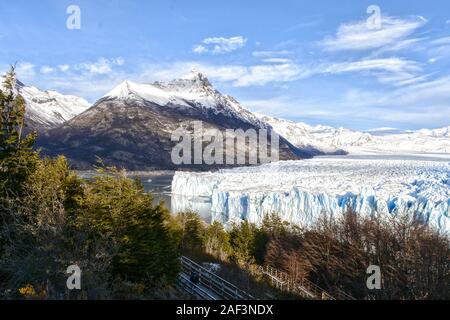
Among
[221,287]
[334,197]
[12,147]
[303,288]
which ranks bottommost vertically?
[303,288]

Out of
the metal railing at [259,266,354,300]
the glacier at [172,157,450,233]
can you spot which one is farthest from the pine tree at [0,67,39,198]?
the glacier at [172,157,450,233]

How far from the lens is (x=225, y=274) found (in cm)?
2280

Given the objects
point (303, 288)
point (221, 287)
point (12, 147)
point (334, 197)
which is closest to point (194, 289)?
point (221, 287)

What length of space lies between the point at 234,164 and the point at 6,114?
6045 inches

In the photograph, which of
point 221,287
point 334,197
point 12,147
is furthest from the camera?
point 334,197

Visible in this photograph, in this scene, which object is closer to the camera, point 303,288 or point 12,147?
point 12,147

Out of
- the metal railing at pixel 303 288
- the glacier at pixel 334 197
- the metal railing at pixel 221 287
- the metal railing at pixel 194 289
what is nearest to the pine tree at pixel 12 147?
the metal railing at pixel 194 289

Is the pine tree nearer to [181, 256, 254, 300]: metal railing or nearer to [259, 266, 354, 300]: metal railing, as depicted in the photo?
[181, 256, 254, 300]: metal railing

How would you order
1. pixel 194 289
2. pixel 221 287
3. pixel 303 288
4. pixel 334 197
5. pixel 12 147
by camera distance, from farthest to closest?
pixel 334 197 < pixel 303 288 < pixel 12 147 < pixel 221 287 < pixel 194 289

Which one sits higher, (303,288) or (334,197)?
(334,197)

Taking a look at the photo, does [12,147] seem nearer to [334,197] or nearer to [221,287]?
[221,287]
